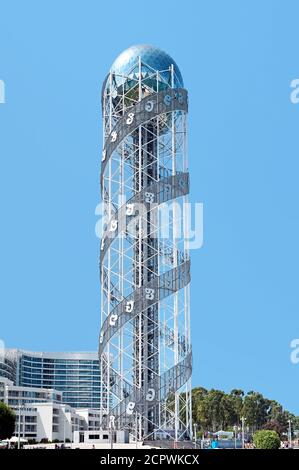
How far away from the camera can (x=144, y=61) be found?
65250mm

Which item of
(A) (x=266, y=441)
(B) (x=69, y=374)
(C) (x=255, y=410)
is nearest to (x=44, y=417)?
(C) (x=255, y=410)

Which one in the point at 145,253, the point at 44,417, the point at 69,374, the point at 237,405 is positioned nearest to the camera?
the point at 145,253

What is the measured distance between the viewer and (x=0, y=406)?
77.0m

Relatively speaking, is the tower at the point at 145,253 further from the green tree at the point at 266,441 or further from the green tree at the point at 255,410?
the green tree at the point at 255,410

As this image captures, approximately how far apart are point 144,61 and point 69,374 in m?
124

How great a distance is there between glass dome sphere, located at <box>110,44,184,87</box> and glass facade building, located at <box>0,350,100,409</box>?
4661 inches

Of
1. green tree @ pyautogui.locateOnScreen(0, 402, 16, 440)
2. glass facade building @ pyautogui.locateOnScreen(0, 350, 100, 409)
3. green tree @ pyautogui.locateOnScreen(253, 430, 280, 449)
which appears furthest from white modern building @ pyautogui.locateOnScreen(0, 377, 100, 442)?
glass facade building @ pyautogui.locateOnScreen(0, 350, 100, 409)

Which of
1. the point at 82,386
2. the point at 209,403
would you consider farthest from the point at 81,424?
the point at 82,386

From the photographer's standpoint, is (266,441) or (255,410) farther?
(255,410)

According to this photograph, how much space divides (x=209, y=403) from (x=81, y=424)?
22181mm

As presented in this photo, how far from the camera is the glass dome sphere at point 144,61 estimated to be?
65312 millimetres

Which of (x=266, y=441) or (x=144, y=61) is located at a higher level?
(x=144, y=61)

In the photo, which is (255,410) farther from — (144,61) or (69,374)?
(144,61)
